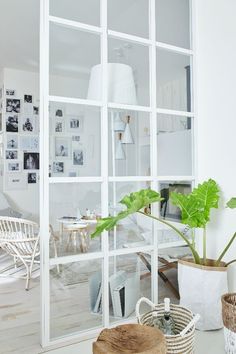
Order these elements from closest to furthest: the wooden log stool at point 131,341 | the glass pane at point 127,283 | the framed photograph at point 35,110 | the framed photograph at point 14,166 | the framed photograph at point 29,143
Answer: the wooden log stool at point 131,341 → the glass pane at point 127,283 → the framed photograph at point 14,166 → the framed photograph at point 29,143 → the framed photograph at point 35,110

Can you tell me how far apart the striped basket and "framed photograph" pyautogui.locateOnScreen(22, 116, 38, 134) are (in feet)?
14.6

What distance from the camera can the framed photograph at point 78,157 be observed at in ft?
5.97

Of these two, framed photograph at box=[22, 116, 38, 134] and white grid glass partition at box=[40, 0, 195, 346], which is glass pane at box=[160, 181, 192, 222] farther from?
framed photograph at box=[22, 116, 38, 134]

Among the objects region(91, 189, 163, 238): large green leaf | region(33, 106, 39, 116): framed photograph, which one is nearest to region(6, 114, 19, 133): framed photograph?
region(33, 106, 39, 116): framed photograph

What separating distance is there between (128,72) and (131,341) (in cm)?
154

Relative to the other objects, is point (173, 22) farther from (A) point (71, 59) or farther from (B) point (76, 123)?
(B) point (76, 123)

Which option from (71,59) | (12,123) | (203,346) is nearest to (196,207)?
(203,346)

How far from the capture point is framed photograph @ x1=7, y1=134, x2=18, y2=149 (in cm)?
508

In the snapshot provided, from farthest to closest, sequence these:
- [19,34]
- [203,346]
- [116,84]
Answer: [19,34], [116,84], [203,346]

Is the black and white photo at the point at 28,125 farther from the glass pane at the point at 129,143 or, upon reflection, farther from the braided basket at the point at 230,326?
the braided basket at the point at 230,326

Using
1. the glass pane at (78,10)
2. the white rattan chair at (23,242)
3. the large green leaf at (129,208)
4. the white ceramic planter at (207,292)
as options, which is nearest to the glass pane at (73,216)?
the large green leaf at (129,208)

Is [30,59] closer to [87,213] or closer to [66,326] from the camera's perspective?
[87,213]

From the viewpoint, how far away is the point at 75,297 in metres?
1.82

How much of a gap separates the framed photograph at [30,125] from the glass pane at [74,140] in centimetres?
366
